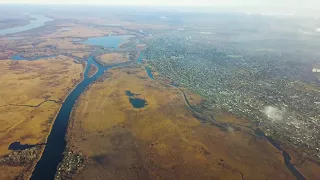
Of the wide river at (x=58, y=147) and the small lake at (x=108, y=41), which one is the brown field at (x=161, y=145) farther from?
the small lake at (x=108, y=41)

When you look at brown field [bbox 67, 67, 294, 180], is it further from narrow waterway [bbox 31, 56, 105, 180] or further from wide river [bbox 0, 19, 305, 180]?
narrow waterway [bbox 31, 56, 105, 180]

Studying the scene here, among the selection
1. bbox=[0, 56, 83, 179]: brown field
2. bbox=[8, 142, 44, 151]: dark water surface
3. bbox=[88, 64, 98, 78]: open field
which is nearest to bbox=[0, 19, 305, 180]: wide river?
bbox=[0, 56, 83, 179]: brown field

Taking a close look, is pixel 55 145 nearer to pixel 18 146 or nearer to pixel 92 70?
pixel 18 146

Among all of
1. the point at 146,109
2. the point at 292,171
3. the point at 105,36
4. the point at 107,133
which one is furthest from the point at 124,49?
the point at 292,171

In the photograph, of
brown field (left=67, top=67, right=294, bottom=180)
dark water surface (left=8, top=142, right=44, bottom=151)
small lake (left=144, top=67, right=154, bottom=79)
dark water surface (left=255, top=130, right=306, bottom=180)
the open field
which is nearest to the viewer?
dark water surface (left=255, top=130, right=306, bottom=180)

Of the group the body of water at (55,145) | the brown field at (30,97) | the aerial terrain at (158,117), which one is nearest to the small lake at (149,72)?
the aerial terrain at (158,117)

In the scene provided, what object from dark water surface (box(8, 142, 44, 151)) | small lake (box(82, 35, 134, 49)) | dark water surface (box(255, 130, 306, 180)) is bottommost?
dark water surface (box(8, 142, 44, 151))
